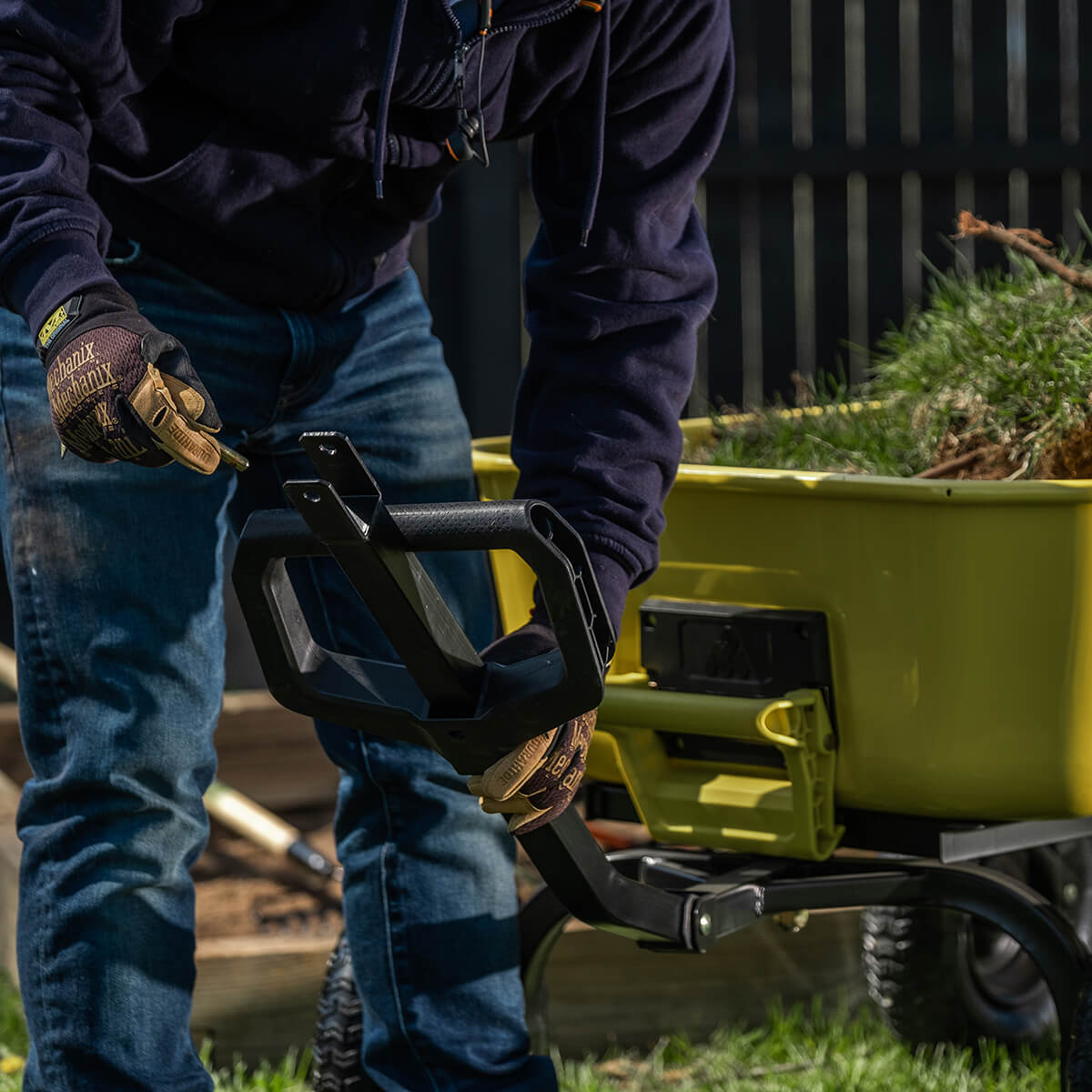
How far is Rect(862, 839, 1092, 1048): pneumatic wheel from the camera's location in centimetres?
196

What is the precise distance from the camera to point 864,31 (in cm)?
373

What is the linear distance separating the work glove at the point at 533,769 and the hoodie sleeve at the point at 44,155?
43cm

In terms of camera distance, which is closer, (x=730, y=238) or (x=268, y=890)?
(x=268, y=890)

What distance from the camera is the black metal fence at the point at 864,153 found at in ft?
12.1

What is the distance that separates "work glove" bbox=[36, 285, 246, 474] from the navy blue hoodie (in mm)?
79

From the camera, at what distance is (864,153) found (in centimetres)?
370

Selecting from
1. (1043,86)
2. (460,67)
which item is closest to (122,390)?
(460,67)

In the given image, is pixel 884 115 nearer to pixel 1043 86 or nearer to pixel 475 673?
pixel 1043 86

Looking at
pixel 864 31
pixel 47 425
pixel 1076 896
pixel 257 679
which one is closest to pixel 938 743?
pixel 1076 896

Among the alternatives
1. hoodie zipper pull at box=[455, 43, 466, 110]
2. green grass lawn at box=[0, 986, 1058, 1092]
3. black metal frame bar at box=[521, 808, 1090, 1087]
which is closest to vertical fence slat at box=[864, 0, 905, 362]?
green grass lawn at box=[0, 986, 1058, 1092]

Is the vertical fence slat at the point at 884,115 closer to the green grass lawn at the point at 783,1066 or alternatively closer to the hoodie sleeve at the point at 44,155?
the green grass lawn at the point at 783,1066

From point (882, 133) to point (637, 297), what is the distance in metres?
2.54

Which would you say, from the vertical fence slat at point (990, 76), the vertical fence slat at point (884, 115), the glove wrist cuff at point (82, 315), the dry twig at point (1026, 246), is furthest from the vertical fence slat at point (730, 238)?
the glove wrist cuff at point (82, 315)

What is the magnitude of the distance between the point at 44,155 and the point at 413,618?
1.41ft
